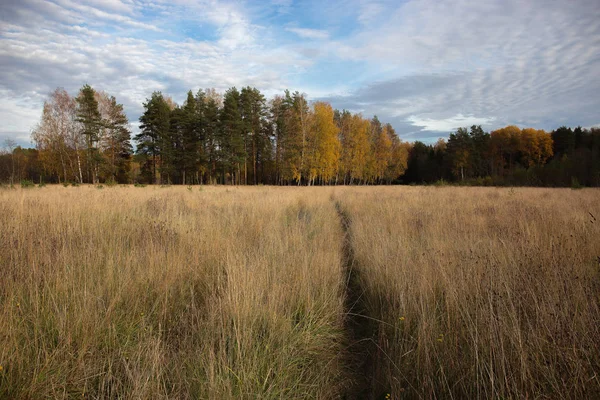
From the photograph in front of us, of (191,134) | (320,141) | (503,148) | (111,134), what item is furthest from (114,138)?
(503,148)

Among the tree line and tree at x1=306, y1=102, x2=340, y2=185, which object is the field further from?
the tree line

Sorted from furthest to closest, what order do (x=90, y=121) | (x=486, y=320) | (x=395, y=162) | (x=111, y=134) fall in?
(x=395, y=162)
(x=111, y=134)
(x=90, y=121)
(x=486, y=320)

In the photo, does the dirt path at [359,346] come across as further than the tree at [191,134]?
No

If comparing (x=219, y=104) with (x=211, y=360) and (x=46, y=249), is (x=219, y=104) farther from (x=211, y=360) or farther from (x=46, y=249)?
(x=211, y=360)

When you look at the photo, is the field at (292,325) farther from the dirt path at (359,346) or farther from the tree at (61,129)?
the tree at (61,129)

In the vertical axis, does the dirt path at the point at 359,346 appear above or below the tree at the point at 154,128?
below

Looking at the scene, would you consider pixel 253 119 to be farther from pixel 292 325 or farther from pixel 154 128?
pixel 292 325

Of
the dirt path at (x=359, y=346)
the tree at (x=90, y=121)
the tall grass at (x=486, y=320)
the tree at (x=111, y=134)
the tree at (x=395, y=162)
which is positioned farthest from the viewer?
the tree at (x=395, y=162)

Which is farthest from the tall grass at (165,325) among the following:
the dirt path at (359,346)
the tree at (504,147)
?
the tree at (504,147)

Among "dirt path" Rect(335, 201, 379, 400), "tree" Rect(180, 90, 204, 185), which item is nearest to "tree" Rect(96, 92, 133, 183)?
"tree" Rect(180, 90, 204, 185)

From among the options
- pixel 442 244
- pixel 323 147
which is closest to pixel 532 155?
pixel 323 147

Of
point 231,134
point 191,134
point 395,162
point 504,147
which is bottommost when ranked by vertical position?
point 395,162

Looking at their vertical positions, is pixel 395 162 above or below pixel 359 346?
above

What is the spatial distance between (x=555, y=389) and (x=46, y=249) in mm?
5391
